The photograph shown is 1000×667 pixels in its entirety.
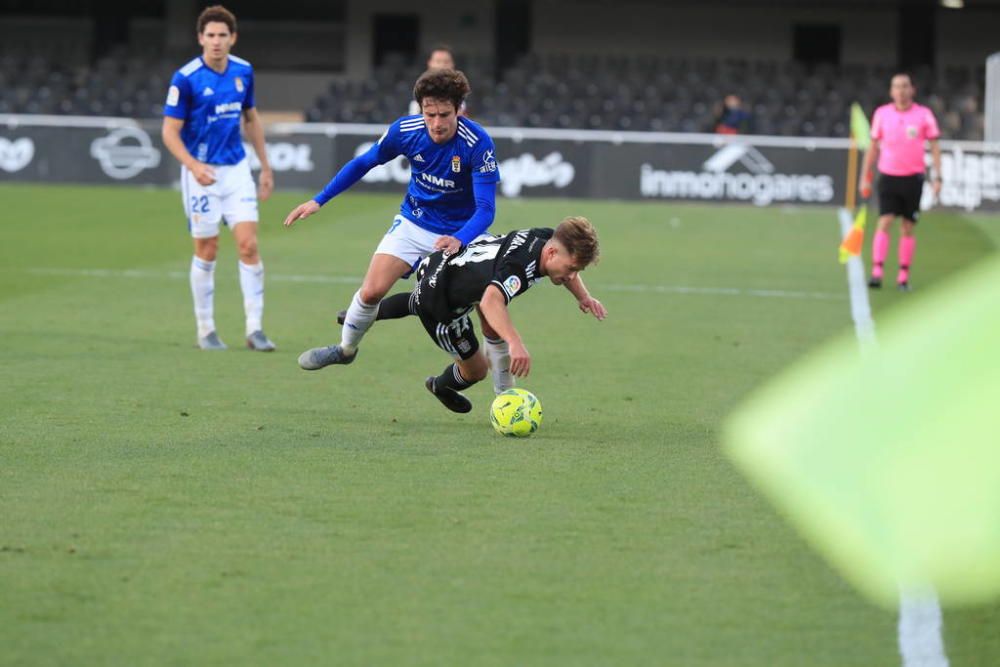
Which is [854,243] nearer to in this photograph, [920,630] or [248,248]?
[248,248]

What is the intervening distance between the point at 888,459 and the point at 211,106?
527cm

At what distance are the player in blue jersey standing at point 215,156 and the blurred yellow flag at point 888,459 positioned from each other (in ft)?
11.8

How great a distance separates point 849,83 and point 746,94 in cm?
248

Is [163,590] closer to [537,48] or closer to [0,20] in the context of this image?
[537,48]

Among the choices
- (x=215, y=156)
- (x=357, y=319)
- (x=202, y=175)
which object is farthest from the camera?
(x=215, y=156)

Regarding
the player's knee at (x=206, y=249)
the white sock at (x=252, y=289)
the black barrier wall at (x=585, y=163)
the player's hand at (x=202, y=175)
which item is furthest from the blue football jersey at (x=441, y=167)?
Answer: the black barrier wall at (x=585, y=163)

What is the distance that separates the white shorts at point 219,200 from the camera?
33.4 feet

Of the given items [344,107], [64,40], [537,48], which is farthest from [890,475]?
[64,40]

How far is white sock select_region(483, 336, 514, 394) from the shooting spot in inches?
304

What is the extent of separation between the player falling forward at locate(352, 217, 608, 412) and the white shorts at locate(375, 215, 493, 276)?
0.24 m

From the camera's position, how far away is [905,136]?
1529 cm

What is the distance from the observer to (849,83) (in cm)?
3288

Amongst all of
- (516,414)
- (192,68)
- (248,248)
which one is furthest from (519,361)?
(192,68)

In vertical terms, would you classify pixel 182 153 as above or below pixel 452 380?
above
